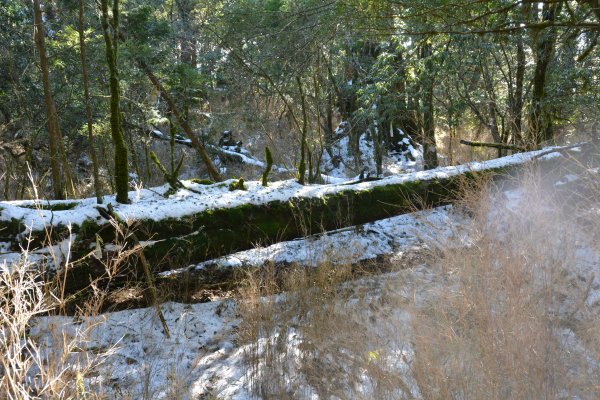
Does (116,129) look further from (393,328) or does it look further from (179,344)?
(393,328)

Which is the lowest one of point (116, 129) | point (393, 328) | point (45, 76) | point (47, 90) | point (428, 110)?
point (393, 328)

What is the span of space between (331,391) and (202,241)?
1.88m

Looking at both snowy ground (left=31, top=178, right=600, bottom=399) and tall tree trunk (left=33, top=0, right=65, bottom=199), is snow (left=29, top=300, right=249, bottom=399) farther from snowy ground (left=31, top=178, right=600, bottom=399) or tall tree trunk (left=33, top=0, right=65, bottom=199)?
tall tree trunk (left=33, top=0, right=65, bottom=199)

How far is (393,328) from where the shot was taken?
3.28 m

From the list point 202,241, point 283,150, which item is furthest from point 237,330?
point 283,150

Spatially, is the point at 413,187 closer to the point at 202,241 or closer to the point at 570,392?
the point at 202,241

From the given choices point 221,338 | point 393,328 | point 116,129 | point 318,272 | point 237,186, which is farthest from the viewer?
point 237,186

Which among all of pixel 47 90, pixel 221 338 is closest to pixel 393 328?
pixel 221 338

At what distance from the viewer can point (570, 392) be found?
7.45ft

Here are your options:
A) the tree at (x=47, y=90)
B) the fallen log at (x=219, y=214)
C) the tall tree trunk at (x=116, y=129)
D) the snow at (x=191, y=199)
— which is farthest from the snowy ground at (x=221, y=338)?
the tree at (x=47, y=90)

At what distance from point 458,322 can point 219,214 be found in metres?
2.40

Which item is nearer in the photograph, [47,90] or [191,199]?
[191,199]

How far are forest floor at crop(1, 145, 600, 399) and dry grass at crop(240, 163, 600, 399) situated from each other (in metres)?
0.01

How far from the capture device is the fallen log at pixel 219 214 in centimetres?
353
